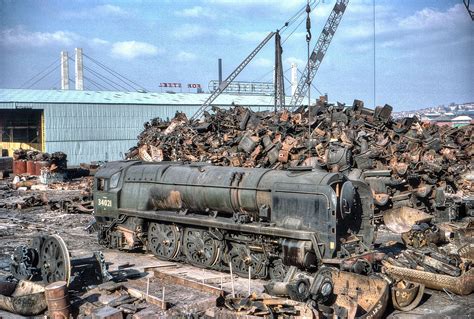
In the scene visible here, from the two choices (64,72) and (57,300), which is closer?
(57,300)

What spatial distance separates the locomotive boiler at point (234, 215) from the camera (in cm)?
1140

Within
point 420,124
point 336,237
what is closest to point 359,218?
point 336,237

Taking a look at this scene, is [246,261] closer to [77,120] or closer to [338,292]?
[338,292]

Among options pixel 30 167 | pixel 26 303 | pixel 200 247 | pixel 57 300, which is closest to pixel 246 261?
pixel 200 247

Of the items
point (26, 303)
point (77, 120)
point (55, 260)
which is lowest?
point (26, 303)

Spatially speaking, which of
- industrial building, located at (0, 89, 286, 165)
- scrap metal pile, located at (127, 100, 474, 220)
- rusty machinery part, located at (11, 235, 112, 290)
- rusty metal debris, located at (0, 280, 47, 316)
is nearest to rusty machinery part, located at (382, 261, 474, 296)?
rusty machinery part, located at (11, 235, 112, 290)

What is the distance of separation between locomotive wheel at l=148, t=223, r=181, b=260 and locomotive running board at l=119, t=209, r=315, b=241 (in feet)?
1.19

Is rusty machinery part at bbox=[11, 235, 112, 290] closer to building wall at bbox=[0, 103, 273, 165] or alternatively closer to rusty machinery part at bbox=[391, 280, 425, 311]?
rusty machinery part at bbox=[391, 280, 425, 311]

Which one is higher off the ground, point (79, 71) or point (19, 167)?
point (79, 71)

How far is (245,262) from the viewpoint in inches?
499

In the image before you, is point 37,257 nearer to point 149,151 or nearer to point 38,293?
point 38,293

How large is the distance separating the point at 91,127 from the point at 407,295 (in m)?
37.3

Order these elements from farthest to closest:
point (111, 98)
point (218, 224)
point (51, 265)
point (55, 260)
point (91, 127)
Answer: point (111, 98) < point (91, 127) < point (218, 224) < point (51, 265) < point (55, 260)

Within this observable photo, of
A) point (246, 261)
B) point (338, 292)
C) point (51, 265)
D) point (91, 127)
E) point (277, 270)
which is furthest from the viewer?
→ point (91, 127)
